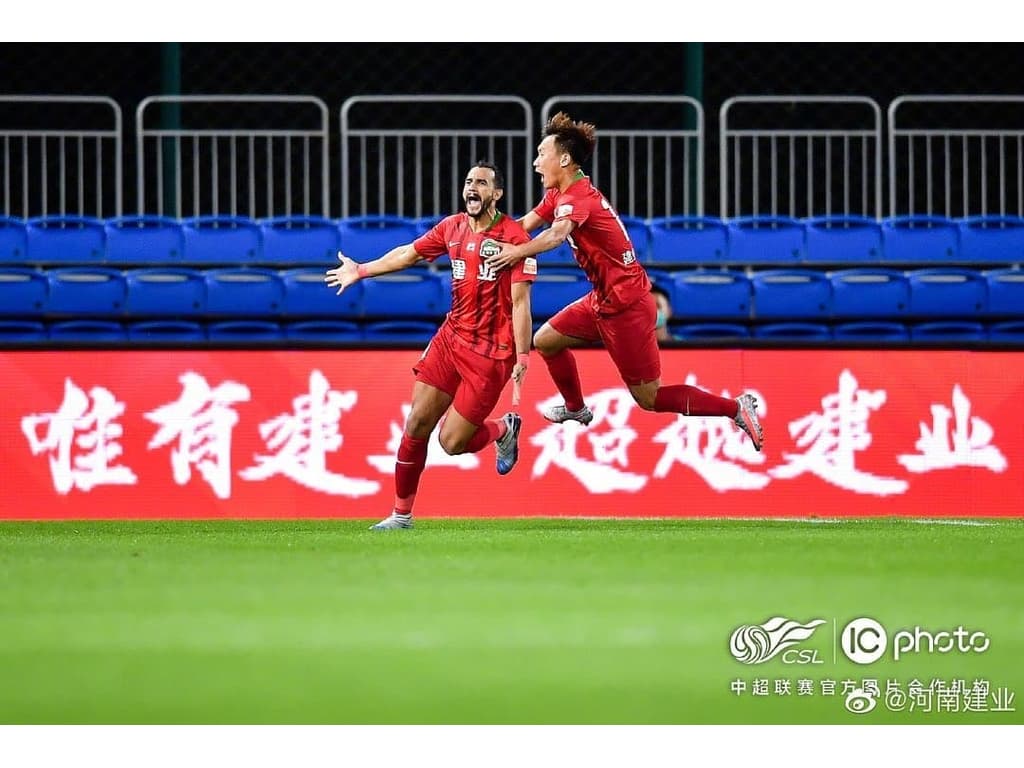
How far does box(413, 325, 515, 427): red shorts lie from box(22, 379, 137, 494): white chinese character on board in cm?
332

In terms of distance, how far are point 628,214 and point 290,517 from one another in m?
7.47

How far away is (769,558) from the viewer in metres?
8.56

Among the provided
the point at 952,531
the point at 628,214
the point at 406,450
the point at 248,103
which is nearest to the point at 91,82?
the point at 248,103

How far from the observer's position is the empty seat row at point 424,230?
1645 centimetres

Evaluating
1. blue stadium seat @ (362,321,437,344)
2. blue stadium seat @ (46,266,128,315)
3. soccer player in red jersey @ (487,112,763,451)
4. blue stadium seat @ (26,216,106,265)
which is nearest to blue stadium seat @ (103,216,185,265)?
blue stadium seat @ (26,216,106,265)

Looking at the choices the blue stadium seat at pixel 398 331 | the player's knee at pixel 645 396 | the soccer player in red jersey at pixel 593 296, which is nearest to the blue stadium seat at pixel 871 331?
the blue stadium seat at pixel 398 331

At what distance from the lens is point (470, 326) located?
10.1m

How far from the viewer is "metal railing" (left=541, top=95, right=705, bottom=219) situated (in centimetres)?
1714

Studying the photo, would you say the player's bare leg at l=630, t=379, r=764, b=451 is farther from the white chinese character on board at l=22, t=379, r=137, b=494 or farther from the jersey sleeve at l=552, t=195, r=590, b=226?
the white chinese character on board at l=22, t=379, r=137, b=494

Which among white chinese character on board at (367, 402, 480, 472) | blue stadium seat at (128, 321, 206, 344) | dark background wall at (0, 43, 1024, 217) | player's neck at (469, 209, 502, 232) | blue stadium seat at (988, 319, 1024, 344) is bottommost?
white chinese character on board at (367, 402, 480, 472)

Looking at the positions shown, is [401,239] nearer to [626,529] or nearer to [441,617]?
[626,529]

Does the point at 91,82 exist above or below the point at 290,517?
above

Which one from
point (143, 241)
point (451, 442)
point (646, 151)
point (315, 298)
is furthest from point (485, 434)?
point (646, 151)

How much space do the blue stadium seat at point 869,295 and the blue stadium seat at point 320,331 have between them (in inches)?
177
